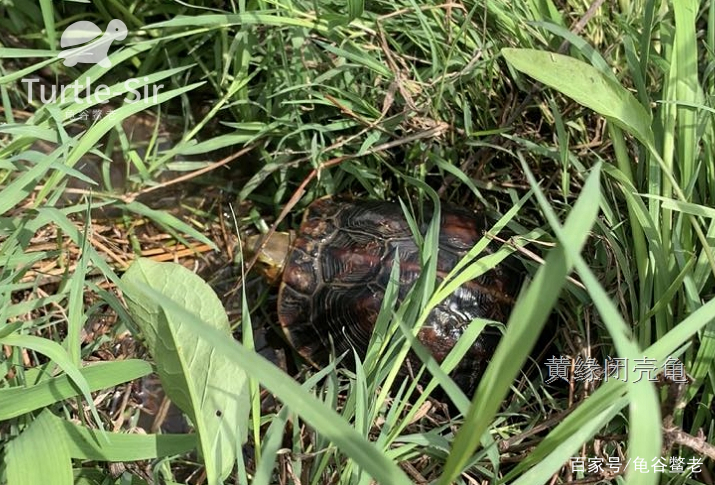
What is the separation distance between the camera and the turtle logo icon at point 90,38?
68.1 inches

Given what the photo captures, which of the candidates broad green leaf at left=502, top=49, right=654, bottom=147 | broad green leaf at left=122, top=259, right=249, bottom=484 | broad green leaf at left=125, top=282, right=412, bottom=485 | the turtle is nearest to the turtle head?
the turtle

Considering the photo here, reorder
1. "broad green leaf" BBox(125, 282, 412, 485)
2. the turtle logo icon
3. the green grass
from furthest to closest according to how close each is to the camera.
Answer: the turtle logo icon, the green grass, "broad green leaf" BBox(125, 282, 412, 485)

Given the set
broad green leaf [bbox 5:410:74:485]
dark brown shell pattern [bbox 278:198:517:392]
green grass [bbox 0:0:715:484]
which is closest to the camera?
broad green leaf [bbox 5:410:74:485]

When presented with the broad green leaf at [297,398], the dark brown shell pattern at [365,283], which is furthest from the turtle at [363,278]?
the broad green leaf at [297,398]

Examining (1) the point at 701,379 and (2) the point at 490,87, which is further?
(2) the point at 490,87

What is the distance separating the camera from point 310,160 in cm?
174

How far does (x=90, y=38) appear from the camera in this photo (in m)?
1.78

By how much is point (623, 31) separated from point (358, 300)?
2.87ft

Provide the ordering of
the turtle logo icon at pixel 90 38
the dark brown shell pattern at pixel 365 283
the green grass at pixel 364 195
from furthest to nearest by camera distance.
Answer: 1. the turtle logo icon at pixel 90 38
2. the dark brown shell pattern at pixel 365 283
3. the green grass at pixel 364 195

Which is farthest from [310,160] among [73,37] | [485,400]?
[485,400]

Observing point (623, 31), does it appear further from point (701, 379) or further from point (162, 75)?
point (162, 75)

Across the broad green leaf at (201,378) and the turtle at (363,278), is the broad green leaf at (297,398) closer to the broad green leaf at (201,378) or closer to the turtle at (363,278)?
the broad green leaf at (201,378)

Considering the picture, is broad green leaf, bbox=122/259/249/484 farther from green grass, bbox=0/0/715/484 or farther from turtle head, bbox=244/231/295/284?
turtle head, bbox=244/231/295/284

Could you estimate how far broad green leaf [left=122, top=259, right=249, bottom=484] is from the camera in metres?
1.06
